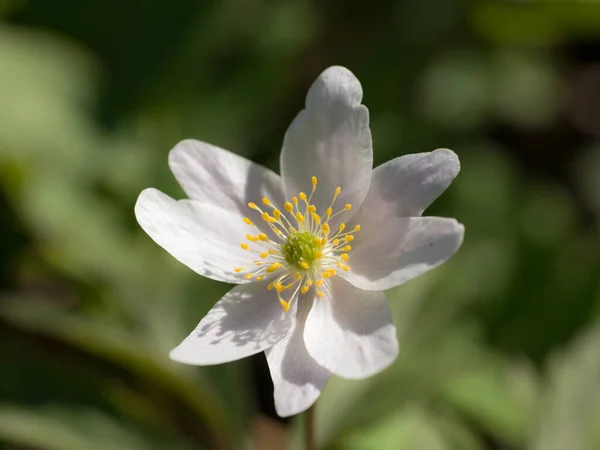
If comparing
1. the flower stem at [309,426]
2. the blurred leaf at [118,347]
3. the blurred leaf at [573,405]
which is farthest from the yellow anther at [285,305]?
the blurred leaf at [573,405]

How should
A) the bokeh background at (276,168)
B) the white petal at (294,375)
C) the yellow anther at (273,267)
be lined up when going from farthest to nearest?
the bokeh background at (276,168) → the yellow anther at (273,267) → the white petal at (294,375)

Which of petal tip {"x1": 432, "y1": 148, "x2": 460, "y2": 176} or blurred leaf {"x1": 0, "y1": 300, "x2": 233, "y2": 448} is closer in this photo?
petal tip {"x1": 432, "y1": 148, "x2": 460, "y2": 176}

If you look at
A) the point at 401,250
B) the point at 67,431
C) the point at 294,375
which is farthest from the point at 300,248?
the point at 67,431

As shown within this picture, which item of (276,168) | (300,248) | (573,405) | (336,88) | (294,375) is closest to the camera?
(294,375)

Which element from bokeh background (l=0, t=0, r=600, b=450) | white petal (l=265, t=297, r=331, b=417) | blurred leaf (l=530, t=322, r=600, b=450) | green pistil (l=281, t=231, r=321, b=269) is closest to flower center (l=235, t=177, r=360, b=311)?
→ green pistil (l=281, t=231, r=321, b=269)

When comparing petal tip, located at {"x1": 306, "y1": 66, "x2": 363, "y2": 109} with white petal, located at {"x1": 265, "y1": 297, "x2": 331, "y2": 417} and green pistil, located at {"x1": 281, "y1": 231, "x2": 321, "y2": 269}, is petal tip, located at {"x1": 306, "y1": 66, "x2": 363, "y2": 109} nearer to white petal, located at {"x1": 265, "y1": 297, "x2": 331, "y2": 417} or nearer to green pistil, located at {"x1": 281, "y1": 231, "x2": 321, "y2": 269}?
green pistil, located at {"x1": 281, "y1": 231, "x2": 321, "y2": 269}

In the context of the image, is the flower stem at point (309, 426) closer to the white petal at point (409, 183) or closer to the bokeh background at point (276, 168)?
the bokeh background at point (276, 168)

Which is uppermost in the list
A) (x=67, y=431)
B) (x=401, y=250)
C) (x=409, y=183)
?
(x=409, y=183)

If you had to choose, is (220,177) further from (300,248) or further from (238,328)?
(238,328)
